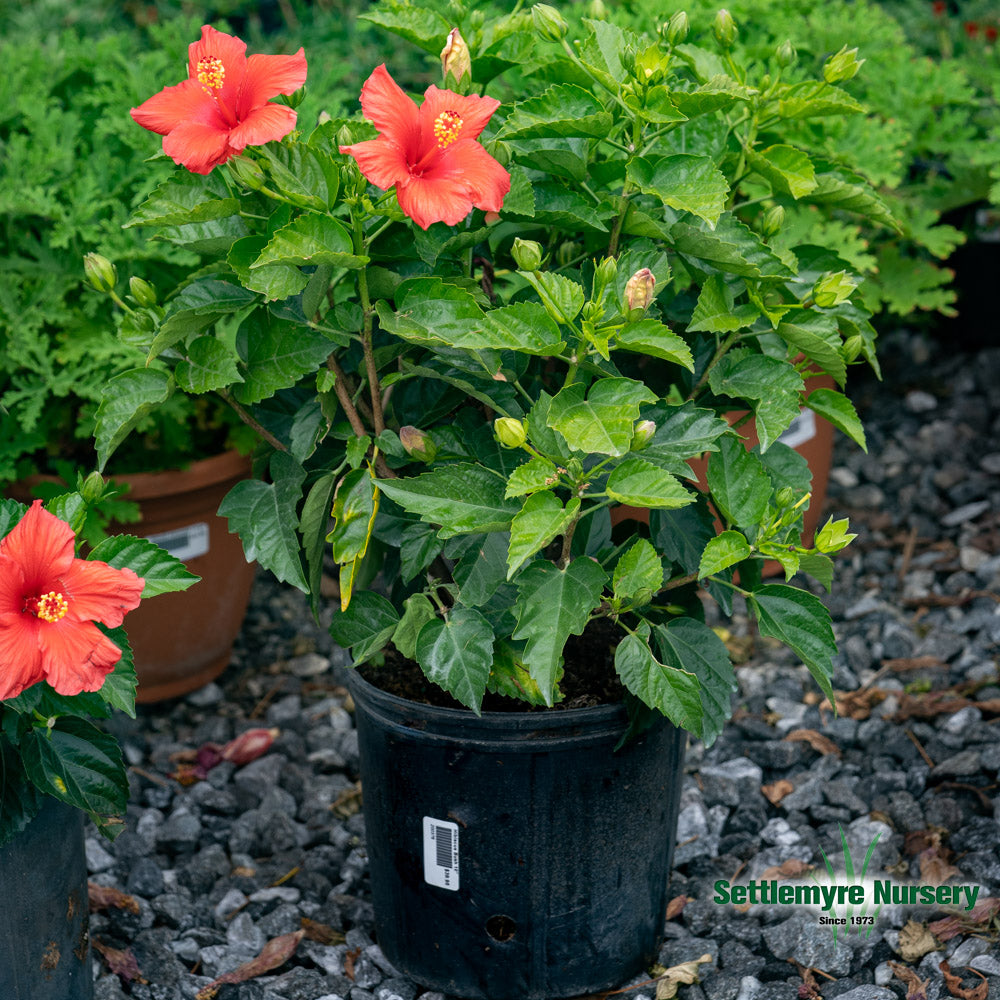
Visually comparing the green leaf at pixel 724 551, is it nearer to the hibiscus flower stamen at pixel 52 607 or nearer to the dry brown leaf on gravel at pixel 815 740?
the hibiscus flower stamen at pixel 52 607

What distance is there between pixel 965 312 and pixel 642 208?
2.36 meters

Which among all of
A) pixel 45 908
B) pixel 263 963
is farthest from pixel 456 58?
pixel 263 963

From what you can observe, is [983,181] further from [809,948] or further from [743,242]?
[809,948]

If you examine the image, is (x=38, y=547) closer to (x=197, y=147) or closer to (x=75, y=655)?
(x=75, y=655)

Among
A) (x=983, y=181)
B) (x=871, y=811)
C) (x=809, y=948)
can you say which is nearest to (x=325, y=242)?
(x=809, y=948)

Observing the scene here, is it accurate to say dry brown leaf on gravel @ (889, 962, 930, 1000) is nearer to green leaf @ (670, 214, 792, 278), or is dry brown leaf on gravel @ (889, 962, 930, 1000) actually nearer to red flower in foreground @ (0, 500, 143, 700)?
green leaf @ (670, 214, 792, 278)

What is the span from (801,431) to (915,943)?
1.22 metres

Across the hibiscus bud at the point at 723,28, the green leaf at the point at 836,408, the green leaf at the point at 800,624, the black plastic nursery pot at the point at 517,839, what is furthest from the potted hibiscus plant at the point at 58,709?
the hibiscus bud at the point at 723,28

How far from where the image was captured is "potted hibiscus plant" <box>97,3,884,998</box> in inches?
50.8

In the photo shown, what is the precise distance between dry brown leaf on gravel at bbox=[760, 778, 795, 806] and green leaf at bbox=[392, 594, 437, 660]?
0.92 m

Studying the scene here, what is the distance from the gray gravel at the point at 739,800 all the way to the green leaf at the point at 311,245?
1053 millimetres

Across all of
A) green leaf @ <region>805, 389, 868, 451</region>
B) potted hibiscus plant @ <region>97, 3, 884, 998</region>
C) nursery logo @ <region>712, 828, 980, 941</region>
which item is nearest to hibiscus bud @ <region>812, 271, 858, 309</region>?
potted hibiscus plant @ <region>97, 3, 884, 998</region>

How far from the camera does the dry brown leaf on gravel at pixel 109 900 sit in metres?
1.87

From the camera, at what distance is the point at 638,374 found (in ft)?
5.32
